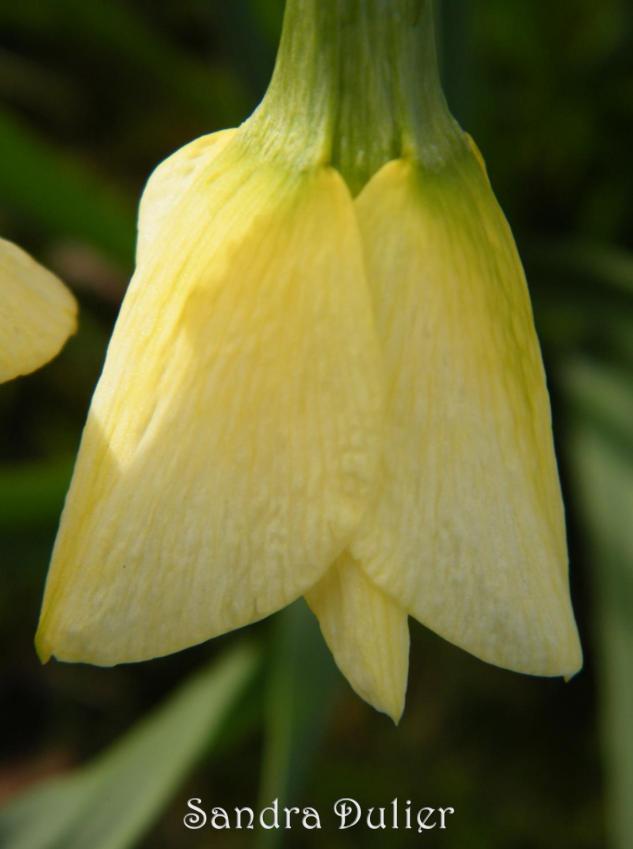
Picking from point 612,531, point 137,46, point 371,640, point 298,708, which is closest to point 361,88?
point 371,640

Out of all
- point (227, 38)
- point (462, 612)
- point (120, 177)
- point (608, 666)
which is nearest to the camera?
point (462, 612)

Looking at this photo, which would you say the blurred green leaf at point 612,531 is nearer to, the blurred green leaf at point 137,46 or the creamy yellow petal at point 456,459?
the creamy yellow petal at point 456,459

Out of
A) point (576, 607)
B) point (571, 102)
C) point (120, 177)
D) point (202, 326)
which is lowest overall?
point (576, 607)

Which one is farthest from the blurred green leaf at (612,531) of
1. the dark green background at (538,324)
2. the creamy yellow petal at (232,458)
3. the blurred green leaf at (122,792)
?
the creamy yellow petal at (232,458)

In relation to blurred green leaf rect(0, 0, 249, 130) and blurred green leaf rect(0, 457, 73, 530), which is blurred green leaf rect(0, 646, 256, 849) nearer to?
blurred green leaf rect(0, 457, 73, 530)

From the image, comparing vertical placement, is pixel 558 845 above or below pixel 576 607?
below

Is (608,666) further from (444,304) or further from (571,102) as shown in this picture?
(571,102)

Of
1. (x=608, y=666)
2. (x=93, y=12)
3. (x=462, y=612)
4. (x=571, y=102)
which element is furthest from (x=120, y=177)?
(x=462, y=612)

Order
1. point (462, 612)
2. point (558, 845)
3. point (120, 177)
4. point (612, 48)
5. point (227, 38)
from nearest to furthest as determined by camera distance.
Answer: point (462, 612) → point (227, 38) → point (558, 845) → point (612, 48) → point (120, 177)
